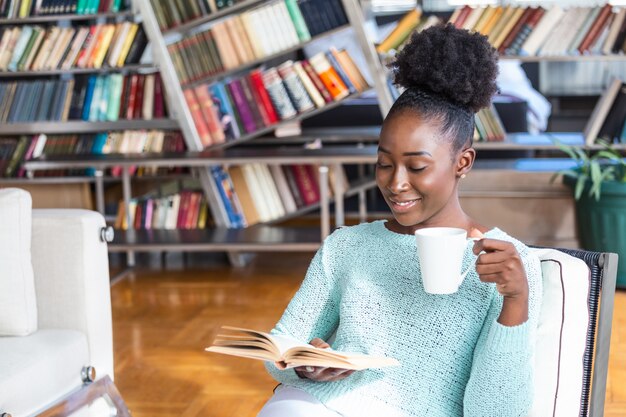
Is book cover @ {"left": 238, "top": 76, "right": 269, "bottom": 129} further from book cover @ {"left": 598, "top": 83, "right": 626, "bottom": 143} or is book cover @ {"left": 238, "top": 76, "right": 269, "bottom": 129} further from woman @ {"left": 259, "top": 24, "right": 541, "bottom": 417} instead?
woman @ {"left": 259, "top": 24, "right": 541, "bottom": 417}

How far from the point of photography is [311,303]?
1657 millimetres

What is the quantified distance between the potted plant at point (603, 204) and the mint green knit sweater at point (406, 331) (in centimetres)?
262

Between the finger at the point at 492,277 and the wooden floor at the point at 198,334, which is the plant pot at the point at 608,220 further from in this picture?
the finger at the point at 492,277

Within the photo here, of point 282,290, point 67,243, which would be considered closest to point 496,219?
point 282,290

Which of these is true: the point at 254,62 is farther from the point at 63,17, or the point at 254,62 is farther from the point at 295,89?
the point at 63,17

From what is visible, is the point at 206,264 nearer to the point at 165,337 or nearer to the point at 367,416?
the point at 165,337

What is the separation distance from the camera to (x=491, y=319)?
148 centimetres

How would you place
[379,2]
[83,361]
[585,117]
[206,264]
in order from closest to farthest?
[83,361] < [206,264] < [585,117] < [379,2]

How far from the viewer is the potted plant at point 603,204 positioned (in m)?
4.01

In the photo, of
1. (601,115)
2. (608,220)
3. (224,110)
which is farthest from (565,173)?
(224,110)

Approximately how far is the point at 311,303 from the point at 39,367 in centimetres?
73

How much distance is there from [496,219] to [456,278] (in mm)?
3235

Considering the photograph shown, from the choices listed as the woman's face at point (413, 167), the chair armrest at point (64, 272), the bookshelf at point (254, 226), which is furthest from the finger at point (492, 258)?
the bookshelf at point (254, 226)

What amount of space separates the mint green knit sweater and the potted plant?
262cm
